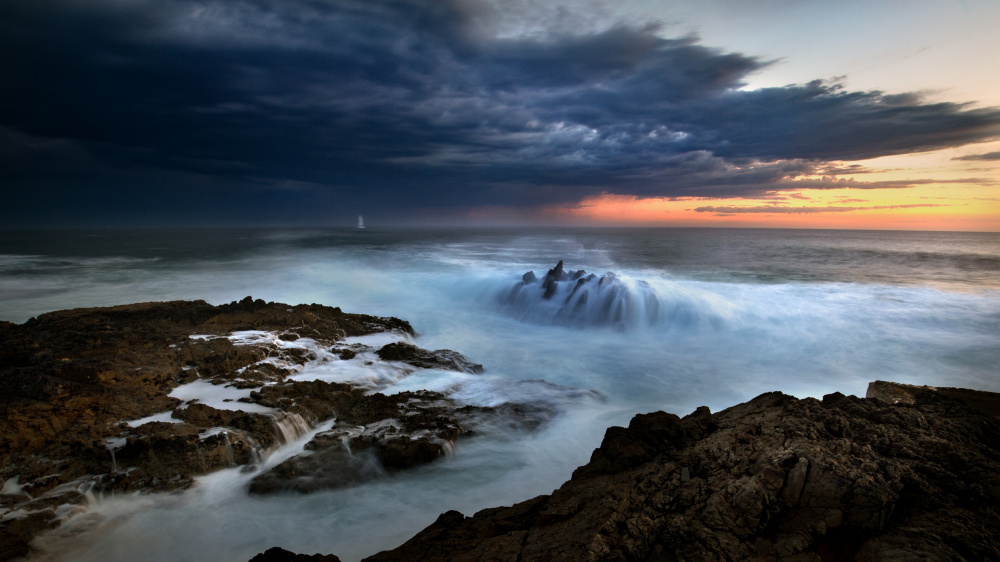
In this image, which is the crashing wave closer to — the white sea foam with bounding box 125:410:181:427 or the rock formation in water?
the rock formation in water

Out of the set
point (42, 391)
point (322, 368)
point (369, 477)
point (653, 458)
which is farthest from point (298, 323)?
point (653, 458)

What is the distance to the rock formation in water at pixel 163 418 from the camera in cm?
451

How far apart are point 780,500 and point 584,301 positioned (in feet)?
39.1

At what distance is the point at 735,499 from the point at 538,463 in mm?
3398

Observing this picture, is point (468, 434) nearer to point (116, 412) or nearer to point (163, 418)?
point (163, 418)

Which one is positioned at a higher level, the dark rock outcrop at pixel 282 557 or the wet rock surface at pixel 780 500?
the wet rock surface at pixel 780 500

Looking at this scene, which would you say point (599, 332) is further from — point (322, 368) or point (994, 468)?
point (994, 468)

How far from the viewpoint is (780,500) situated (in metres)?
2.65

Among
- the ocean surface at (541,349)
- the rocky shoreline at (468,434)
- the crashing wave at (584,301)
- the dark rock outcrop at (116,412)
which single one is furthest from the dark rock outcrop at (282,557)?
the crashing wave at (584,301)

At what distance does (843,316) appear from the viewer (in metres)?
14.5

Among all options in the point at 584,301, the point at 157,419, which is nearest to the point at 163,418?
the point at 157,419

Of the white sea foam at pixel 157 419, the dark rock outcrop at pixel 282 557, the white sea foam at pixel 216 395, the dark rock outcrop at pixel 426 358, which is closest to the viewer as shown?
the dark rock outcrop at pixel 282 557

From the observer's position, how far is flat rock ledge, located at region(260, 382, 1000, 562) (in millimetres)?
2404

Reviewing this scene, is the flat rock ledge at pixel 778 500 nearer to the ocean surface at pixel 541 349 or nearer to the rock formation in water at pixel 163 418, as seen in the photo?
the ocean surface at pixel 541 349
